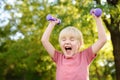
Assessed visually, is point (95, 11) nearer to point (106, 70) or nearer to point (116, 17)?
point (116, 17)

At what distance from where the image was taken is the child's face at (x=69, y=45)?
3.67m

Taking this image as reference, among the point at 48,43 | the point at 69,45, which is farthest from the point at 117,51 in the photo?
the point at 69,45

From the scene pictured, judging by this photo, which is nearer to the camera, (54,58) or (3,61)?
(54,58)

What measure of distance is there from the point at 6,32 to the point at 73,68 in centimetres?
2090

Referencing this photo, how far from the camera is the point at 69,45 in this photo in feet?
12.1

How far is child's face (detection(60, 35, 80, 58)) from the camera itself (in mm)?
3670

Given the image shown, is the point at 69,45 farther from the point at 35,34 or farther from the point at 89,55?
the point at 35,34

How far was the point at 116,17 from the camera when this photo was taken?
12.7 metres

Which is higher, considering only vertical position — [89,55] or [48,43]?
[48,43]

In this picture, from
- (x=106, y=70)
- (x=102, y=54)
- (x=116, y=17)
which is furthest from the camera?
(x=106, y=70)

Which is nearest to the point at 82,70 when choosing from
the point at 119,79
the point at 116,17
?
the point at 116,17

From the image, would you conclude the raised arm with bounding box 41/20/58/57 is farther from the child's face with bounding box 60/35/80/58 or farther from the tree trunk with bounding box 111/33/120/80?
the tree trunk with bounding box 111/33/120/80

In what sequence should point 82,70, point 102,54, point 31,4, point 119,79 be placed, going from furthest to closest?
point 102,54 < point 31,4 < point 119,79 < point 82,70

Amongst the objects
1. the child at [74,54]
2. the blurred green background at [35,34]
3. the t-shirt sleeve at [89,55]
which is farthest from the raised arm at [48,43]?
the blurred green background at [35,34]
